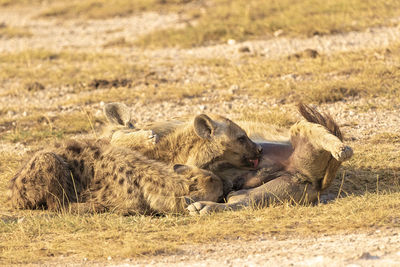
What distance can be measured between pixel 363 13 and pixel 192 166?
7.45 m

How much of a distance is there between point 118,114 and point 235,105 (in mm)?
2491

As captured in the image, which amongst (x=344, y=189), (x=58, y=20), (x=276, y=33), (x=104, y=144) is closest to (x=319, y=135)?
(x=344, y=189)

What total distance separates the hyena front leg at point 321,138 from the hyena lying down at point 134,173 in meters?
0.32

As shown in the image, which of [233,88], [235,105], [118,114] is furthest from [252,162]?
[233,88]

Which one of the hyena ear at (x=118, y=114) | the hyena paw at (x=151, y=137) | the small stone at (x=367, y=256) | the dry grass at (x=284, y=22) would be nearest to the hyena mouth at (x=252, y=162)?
the hyena paw at (x=151, y=137)

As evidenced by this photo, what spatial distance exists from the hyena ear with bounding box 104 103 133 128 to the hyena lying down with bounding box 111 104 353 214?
1.78 ft

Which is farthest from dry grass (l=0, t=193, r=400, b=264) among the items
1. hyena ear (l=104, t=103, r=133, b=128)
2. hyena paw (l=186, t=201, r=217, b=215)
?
hyena ear (l=104, t=103, r=133, b=128)

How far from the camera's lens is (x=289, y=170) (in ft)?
16.1

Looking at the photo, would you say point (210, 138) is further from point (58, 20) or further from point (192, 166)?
point (58, 20)

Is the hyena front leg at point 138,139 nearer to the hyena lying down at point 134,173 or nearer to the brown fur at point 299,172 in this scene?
the hyena lying down at point 134,173

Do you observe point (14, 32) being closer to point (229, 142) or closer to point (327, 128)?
point (229, 142)

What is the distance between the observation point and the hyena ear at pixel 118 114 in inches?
223

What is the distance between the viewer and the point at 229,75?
9188mm

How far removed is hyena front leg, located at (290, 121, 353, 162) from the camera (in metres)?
4.43
